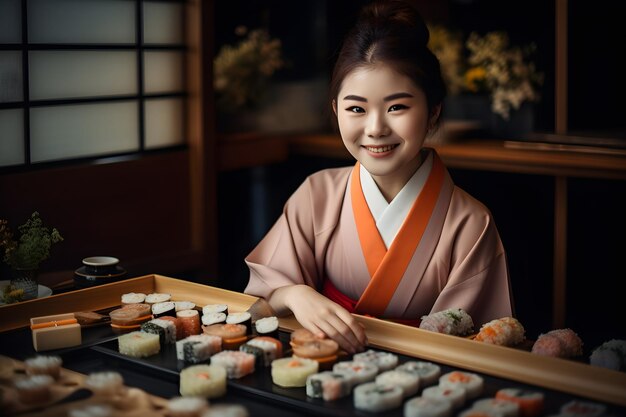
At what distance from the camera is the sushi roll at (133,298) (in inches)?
87.1

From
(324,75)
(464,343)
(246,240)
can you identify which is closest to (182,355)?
(464,343)

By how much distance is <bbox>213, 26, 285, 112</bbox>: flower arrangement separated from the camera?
18.5ft

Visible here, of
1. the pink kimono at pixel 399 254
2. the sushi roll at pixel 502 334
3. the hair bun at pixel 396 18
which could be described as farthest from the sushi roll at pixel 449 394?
the hair bun at pixel 396 18

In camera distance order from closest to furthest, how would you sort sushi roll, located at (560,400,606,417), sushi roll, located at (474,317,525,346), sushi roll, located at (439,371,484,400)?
sushi roll, located at (560,400,606,417), sushi roll, located at (439,371,484,400), sushi roll, located at (474,317,525,346)

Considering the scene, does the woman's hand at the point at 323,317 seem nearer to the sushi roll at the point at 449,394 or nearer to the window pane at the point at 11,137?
the sushi roll at the point at 449,394

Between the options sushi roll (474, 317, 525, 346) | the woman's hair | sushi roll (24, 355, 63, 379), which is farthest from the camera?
the woman's hair

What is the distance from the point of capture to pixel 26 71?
13.9ft

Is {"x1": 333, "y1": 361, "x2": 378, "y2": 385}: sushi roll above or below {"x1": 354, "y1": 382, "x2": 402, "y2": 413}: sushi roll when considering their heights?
above

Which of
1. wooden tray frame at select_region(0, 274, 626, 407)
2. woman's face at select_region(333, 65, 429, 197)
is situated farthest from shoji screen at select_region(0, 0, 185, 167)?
woman's face at select_region(333, 65, 429, 197)

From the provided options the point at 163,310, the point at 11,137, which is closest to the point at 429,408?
the point at 163,310

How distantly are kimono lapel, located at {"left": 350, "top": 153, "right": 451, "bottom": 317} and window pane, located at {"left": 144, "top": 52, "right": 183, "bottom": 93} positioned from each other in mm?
2911

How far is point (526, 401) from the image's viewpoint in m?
1.53

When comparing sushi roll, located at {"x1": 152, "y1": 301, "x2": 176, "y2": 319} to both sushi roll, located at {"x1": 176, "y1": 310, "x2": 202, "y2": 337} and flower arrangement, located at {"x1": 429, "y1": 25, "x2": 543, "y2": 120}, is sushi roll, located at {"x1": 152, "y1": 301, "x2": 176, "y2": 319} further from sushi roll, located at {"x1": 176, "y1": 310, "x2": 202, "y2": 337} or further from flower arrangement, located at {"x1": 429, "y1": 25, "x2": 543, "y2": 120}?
flower arrangement, located at {"x1": 429, "y1": 25, "x2": 543, "y2": 120}

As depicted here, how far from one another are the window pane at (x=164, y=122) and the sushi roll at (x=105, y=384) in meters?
3.50
